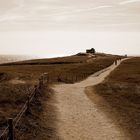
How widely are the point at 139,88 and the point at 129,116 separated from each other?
64.2ft

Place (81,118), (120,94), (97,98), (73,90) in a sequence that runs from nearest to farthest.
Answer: (81,118) → (97,98) → (120,94) → (73,90)

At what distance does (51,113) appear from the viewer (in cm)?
3031

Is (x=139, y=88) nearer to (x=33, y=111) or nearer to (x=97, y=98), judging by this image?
(x=97, y=98)

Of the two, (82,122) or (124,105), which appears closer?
(82,122)

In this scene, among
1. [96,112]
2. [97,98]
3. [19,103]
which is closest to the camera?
[96,112]

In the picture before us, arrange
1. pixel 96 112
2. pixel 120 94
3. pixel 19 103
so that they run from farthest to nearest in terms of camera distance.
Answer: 1. pixel 120 94
2. pixel 19 103
3. pixel 96 112

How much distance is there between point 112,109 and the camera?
3331 cm

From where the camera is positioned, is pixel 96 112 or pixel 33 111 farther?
pixel 96 112

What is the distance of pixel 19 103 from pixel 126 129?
13.1 metres

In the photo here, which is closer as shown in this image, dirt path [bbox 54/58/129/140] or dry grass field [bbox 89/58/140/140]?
dirt path [bbox 54/58/129/140]

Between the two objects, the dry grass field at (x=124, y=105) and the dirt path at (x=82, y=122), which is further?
the dry grass field at (x=124, y=105)

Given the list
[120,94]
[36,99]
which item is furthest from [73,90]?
[36,99]

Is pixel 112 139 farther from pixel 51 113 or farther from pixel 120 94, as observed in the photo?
pixel 120 94

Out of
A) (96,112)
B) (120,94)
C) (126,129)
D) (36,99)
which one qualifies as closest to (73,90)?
(120,94)
